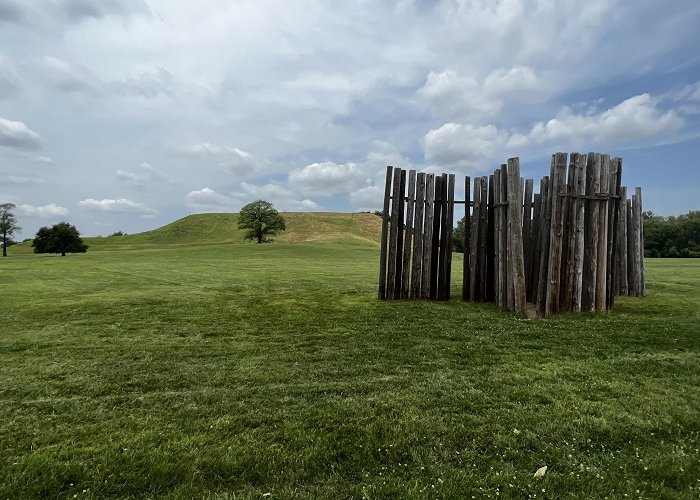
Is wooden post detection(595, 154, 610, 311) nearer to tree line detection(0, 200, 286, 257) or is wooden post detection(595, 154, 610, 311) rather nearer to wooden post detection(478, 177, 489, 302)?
wooden post detection(478, 177, 489, 302)

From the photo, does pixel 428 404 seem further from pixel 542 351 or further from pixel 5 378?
pixel 5 378

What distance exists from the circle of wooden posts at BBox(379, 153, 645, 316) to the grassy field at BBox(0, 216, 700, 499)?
1.21 meters

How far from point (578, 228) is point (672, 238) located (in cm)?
7051

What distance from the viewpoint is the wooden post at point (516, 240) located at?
31.2 ft

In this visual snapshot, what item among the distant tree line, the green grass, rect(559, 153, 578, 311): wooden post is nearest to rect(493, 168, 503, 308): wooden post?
rect(559, 153, 578, 311): wooden post

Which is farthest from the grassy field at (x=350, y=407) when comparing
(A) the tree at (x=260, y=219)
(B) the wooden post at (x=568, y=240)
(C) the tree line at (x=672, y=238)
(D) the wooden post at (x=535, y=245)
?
(A) the tree at (x=260, y=219)

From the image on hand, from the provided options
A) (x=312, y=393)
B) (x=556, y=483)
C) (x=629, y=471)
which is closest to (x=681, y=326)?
(x=629, y=471)

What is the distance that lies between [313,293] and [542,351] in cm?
738

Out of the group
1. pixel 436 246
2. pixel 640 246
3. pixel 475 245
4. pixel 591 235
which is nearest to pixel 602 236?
pixel 591 235

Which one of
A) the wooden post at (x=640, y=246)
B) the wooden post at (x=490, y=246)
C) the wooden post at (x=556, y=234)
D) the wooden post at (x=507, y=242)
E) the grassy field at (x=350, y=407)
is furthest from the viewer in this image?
the wooden post at (x=640, y=246)

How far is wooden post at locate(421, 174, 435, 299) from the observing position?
11070 mm

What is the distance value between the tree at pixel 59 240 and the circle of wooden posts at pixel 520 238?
213 feet

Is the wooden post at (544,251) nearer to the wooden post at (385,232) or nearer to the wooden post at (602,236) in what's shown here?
the wooden post at (602,236)

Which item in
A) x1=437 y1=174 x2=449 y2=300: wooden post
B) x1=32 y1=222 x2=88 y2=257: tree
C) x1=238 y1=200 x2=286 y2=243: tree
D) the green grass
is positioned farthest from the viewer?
the green grass
